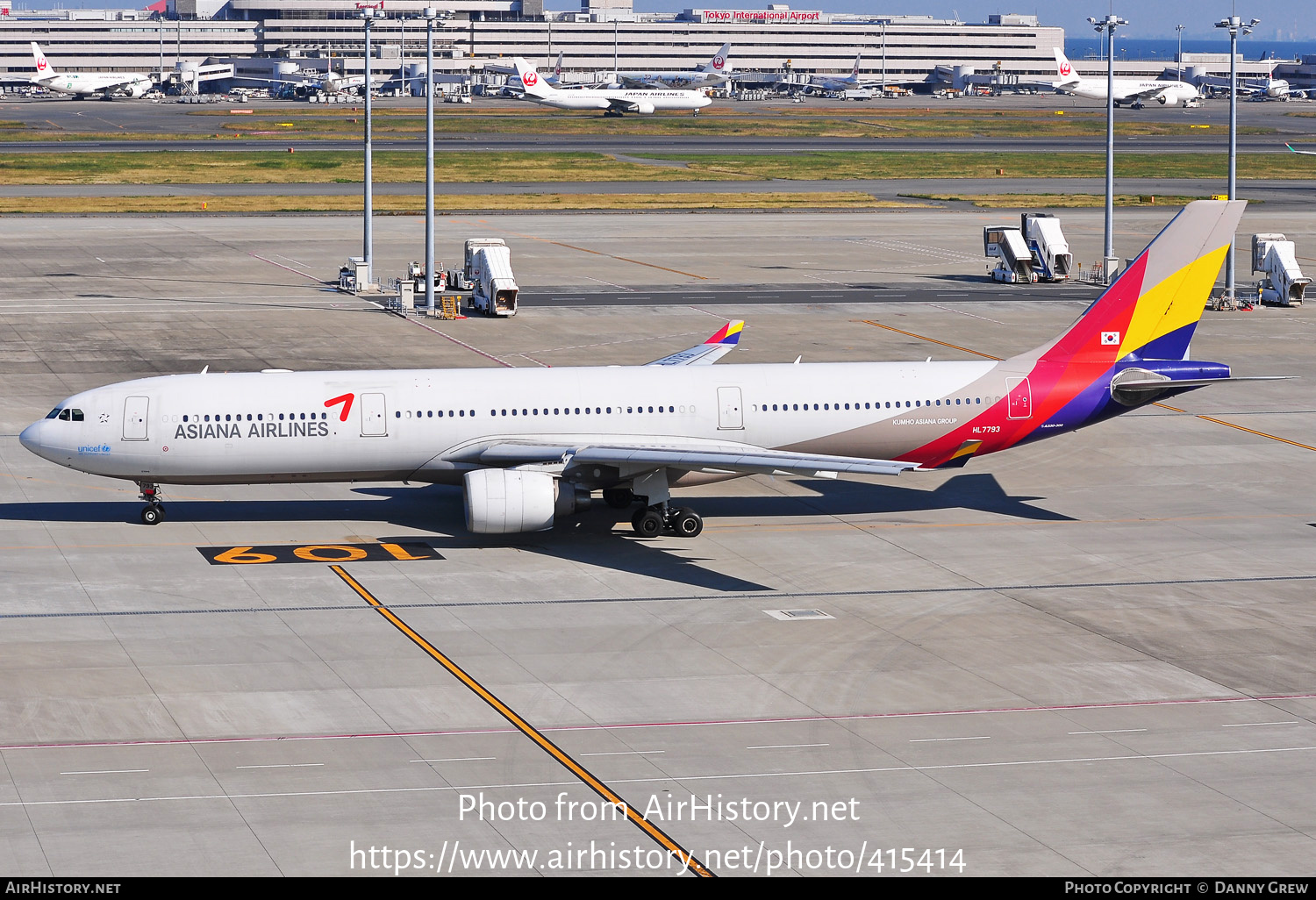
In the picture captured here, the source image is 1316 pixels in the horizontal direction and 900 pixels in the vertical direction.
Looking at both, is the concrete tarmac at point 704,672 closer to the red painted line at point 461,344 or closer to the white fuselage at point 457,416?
the white fuselage at point 457,416

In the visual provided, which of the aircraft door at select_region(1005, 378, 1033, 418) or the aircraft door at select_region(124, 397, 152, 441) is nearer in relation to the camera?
the aircraft door at select_region(124, 397, 152, 441)

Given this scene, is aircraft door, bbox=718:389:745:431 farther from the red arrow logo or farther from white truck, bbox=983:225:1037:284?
white truck, bbox=983:225:1037:284

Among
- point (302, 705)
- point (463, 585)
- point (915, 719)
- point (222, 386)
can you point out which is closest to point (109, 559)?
point (222, 386)

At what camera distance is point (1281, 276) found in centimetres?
8294

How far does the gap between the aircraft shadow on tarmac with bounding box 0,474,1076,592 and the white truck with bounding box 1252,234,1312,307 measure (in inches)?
1656

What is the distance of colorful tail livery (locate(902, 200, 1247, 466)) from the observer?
42344 mm

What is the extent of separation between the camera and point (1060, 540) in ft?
135

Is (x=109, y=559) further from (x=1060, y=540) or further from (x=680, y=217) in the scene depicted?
(x=680, y=217)

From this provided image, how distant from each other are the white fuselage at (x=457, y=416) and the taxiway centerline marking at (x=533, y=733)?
4255 mm

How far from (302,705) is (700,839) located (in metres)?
9.09

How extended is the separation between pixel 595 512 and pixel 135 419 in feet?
40.3

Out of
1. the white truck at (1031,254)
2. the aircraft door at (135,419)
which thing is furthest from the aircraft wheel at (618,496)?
the white truck at (1031,254)

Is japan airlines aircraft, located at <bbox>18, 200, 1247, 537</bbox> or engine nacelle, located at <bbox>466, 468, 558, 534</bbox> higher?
japan airlines aircraft, located at <bbox>18, 200, 1247, 537</bbox>

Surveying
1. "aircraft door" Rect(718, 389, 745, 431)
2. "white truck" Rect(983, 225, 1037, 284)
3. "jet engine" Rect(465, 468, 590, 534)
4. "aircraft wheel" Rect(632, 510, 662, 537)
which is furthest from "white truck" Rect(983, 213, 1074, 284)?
"jet engine" Rect(465, 468, 590, 534)
